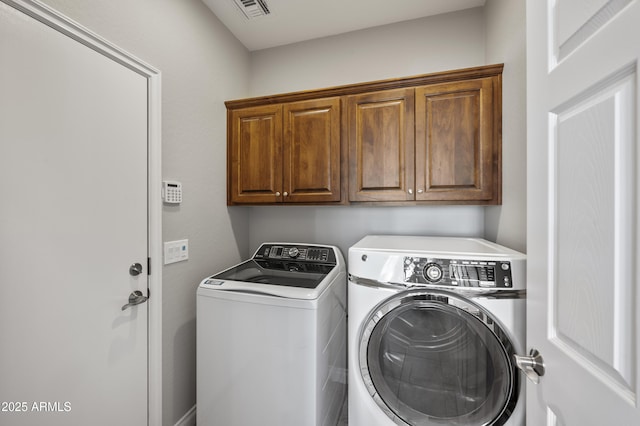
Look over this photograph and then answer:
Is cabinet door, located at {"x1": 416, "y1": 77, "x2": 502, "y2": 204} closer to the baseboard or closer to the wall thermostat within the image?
the wall thermostat

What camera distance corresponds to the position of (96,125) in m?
1.14

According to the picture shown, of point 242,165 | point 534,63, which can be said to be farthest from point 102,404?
point 534,63

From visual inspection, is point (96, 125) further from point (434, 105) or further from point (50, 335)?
point (434, 105)

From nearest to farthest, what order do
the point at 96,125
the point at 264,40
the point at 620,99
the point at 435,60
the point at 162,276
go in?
the point at 620,99
the point at 96,125
the point at 162,276
the point at 435,60
the point at 264,40

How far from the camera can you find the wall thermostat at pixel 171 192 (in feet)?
4.74

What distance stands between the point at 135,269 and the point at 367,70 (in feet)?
6.91

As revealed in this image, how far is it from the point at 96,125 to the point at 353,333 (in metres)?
1.52

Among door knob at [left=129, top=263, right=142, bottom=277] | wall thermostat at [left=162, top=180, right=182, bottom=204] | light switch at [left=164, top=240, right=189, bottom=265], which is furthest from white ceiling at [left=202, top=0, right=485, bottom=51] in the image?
door knob at [left=129, top=263, right=142, bottom=277]

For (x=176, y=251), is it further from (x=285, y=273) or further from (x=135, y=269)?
(x=285, y=273)

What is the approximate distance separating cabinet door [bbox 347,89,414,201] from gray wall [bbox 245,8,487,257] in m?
0.38

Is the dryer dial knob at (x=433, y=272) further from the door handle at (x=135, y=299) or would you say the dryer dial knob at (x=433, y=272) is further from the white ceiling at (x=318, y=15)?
the white ceiling at (x=318, y=15)

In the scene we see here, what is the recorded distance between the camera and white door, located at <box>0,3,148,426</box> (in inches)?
35.6

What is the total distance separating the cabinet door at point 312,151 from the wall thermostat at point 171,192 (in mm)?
684

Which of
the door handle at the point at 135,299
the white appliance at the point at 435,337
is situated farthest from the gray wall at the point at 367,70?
the door handle at the point at 135,299
